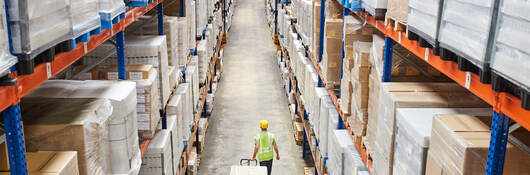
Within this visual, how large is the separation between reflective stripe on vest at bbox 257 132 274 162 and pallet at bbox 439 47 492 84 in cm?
525

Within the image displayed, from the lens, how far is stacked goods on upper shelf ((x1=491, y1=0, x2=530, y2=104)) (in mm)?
1484

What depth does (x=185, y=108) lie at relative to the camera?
6387mm

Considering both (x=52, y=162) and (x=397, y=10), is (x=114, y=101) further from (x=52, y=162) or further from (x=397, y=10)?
(x=397, y=10)

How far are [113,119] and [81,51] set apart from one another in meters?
0.61

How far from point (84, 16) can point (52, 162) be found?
849 mm

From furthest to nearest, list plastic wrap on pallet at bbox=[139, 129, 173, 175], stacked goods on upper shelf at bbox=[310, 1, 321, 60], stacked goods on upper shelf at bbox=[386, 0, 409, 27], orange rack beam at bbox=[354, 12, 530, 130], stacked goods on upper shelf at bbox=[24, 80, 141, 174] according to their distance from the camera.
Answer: stacked goods on upper shelf at bbox=[310, 1, 321, 60], plastic wrap on pallet at bbox=[139, 129, 173, 175], stacked goods on upper shelf at bbox=[24, 80, 141, 174], stacked goods on upper shelf at bbox=[386, 0, 409, 27], orange rack beam at bbox=[354, 12, 530, 130]

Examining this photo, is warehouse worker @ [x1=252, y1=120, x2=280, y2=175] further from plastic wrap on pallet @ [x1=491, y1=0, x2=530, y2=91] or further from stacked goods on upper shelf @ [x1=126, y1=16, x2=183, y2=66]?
plastic wrap on pallet @ [x1=491, y1=0, x2=530, y2=91]

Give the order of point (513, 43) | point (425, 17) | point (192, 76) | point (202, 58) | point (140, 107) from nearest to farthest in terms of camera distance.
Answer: point (513, 43) → point (425, 17) → point (140, 107) → point (192, 76) → point (202, 58)

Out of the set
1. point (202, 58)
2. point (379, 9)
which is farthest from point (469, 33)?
point (202, 58)

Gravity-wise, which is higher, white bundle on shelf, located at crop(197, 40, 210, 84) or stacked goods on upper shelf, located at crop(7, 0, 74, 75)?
stacked goods on upper shelf, located at crop(7, 0, 74, 75)

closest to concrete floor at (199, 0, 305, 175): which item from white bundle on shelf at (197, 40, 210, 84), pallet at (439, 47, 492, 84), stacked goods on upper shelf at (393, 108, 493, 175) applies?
white bundle on shelf at (197, 40, 210, 84)

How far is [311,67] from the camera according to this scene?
766cm

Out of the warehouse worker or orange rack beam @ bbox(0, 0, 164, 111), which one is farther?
the warehouse worker

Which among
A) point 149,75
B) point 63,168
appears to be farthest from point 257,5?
point 63,168
